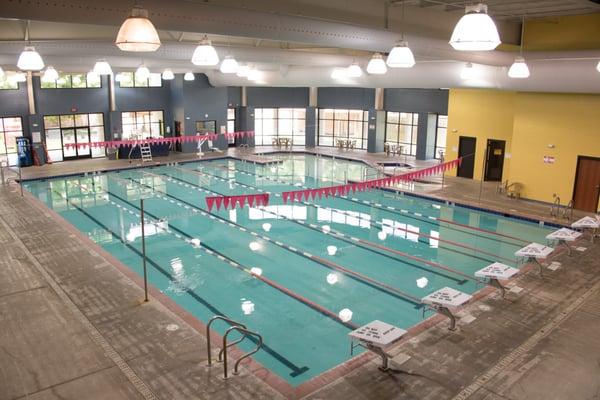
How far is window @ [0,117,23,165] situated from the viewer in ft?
69.7

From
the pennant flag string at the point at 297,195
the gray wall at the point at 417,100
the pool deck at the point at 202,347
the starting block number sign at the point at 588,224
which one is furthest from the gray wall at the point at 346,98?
the pool deck at the point at 202,347

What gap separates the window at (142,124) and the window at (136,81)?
54.8 inches

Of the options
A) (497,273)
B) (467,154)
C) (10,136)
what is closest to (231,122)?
(10,136)

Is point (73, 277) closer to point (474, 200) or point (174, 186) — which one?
point (174, 186)

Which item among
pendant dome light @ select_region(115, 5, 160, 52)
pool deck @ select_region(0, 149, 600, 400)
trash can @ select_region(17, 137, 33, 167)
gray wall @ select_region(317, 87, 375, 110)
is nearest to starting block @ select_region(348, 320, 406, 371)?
pool deck @ select_region(0, 149, 600, 400)

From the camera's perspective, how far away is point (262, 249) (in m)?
12.0

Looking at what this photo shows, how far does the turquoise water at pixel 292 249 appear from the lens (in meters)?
8.55

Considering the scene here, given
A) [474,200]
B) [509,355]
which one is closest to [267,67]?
[474,200]

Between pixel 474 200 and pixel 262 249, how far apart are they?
7.59 m

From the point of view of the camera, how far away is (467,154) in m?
19.3

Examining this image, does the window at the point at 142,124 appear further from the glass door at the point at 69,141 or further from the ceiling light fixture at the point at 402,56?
the ceiling light fixture at the point at 402,56

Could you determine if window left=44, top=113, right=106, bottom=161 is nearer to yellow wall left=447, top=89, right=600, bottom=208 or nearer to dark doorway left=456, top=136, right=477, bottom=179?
dark doorway left=456, top=136, right=477, bottom=179

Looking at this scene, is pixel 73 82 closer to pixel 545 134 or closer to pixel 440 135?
pixel 440 135

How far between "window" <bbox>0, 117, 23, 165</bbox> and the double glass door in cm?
186
